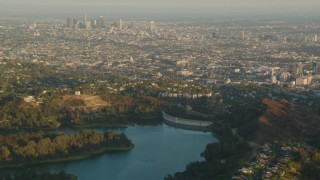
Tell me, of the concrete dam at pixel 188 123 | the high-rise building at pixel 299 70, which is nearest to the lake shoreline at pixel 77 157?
the concrete dam at pixel 188 123

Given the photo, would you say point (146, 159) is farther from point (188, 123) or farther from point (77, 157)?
point (188, 123)

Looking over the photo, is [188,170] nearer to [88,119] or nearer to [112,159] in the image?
[112,159]

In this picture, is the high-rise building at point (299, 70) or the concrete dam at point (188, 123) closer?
the concrete dam at point (188, 123)

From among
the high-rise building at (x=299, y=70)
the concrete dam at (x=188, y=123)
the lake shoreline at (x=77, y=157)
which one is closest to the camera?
the lake shoreline at (x=77, y=157)

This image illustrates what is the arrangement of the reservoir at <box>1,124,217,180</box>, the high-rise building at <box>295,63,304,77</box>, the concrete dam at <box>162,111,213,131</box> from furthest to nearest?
the high-rise building at <box>295,63,304,77</box>, the concrete dam at <box>162,111,213,131</box>, the reservoir at <box>1,124,217,180</box>

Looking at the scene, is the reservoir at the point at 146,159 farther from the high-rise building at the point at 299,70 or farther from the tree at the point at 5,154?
the high-rise building at the point at 299,70

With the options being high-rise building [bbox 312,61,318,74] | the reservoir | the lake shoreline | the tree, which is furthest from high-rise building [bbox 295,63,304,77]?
the tree

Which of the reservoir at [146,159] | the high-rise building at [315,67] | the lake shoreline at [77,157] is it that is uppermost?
the high-rise building at [315,67]

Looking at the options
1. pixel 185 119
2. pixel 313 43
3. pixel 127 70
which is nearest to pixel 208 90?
pixel 185 119

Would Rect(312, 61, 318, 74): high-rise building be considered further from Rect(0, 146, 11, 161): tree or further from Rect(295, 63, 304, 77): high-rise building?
Rect(0, 146, 11, 161): tree
